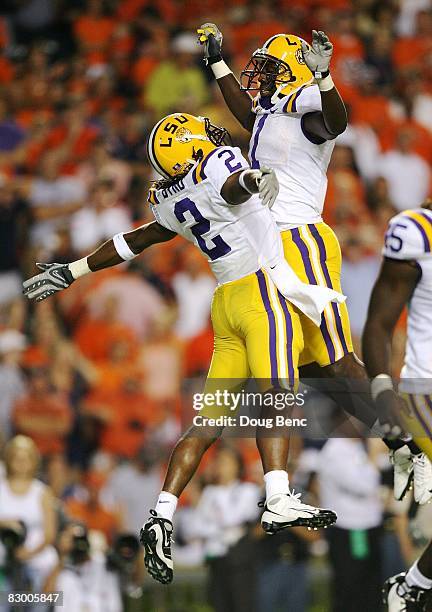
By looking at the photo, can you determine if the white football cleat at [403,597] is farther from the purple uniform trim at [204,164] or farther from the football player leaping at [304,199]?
the purple uniform trim at [204,164]

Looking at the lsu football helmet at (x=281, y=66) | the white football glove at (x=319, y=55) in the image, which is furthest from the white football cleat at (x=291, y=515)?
the lsu football helmet at (x=281, y=66)

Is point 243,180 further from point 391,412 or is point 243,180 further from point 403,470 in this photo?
point 403,470

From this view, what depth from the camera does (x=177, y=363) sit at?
1117cm

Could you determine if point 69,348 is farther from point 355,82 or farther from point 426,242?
point 426,242

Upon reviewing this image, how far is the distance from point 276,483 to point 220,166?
4.99 feet

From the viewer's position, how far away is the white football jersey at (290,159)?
22.7 feet

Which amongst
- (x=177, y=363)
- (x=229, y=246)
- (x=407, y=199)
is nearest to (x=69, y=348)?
(x=177, y=363)

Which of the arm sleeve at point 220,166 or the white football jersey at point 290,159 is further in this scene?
Answer: the white football jersey at point 290,159

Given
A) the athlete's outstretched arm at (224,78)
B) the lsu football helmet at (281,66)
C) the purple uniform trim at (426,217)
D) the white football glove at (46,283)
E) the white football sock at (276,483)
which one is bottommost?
the white football sock at (276,483)

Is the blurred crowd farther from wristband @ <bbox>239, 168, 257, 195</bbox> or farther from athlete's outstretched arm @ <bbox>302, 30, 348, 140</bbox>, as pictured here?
wristband @ <bbox>239, 168, 257, 195</bbox>

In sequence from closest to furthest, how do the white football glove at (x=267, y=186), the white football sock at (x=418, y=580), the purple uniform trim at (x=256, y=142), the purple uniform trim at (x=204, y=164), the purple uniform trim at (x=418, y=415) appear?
the purple uniform trim at (x=418, y=415) < the white football glove at (x=267, y=186) < the white football sock at (x=418, y=580) < the purple uniform trim at (x=204, y=164) < the purple uniform trim at (x=256, y=142)

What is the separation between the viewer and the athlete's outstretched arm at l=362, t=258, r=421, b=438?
5770mm

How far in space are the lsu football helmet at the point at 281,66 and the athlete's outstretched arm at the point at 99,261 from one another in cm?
93

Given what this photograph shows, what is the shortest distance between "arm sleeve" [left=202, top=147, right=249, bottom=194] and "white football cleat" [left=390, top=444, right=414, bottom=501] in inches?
61.7
